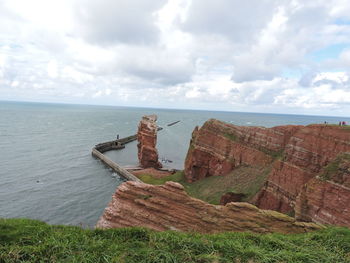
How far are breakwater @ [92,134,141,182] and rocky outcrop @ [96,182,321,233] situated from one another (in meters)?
28.8

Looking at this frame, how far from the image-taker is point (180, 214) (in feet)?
47.3

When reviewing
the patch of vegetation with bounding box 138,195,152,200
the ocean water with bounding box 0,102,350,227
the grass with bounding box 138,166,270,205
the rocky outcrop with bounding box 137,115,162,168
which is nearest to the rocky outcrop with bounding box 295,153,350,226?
the grass with bounding box 138,166,270,205

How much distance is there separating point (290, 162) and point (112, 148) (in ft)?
215

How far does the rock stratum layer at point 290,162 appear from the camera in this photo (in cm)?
1658

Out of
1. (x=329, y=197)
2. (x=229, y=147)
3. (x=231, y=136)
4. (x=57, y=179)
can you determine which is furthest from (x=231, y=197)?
(x=57, y=179)

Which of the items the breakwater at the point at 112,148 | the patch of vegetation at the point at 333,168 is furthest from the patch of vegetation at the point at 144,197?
the breakwater at the point at 112,148

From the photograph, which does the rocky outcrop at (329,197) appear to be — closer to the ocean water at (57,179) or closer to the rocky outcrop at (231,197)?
the rocky outcrop at (231,197)

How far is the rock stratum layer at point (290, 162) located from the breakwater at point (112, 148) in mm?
14761

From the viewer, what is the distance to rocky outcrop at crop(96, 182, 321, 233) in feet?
44.4

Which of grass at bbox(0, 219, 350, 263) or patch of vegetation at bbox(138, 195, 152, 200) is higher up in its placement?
grass at bbox(0, 219, 350, 263)

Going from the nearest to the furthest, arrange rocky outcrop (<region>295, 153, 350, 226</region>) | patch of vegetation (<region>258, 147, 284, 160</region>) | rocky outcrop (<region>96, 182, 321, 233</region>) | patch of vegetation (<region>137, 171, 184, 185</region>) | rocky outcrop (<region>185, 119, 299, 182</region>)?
1. rocky outcrop (<region>96, 182, 321, 233</region>)
2. rocky outcrop (<region>295, 153, 350, 226</region>)
3. patch of vegetation (<region>258, 147, 284, 160</region>)
4. rocky outcrop (<region>185, 119, 299, 182</region>)
5. patch of vegetation (<region>137, 171, 184, 185</region>)

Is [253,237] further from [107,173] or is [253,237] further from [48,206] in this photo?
[107,173]

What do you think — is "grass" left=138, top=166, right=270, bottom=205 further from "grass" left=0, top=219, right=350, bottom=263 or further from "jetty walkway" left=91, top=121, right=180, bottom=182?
"grass" left=0, top=219, right=350, bottom=263

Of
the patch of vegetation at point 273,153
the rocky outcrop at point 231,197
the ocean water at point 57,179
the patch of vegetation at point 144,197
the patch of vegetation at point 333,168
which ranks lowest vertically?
the ocean water at point 57,179
